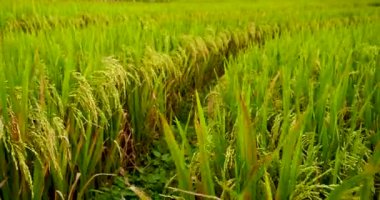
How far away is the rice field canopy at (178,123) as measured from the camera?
1217 mm

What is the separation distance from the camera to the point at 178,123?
143 cm

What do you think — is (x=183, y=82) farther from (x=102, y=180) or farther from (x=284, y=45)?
(x=102, y=180)

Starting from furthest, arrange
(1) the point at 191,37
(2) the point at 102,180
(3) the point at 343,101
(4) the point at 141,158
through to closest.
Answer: (1) the point at 191,37 < (4) the point at 141,158 < (2) the point at 102,180 < (3) the point at 343,101

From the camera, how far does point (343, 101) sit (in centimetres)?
182

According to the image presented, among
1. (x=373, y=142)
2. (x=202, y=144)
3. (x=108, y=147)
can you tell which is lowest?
(x=108, y=147)

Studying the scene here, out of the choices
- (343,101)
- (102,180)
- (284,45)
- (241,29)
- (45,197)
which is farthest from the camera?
Result: (241,29)

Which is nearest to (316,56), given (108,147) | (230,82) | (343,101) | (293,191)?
(230,82)

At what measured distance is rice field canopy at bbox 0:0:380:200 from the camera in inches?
47.9

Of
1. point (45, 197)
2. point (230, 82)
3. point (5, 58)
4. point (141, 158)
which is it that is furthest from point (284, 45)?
point (45, 197)

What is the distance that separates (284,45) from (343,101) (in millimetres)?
1646

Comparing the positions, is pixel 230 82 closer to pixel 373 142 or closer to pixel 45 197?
pixel 373 142

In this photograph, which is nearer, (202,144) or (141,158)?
(202,144)

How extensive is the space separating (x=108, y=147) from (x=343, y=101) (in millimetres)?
1086

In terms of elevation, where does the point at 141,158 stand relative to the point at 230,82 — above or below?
below
